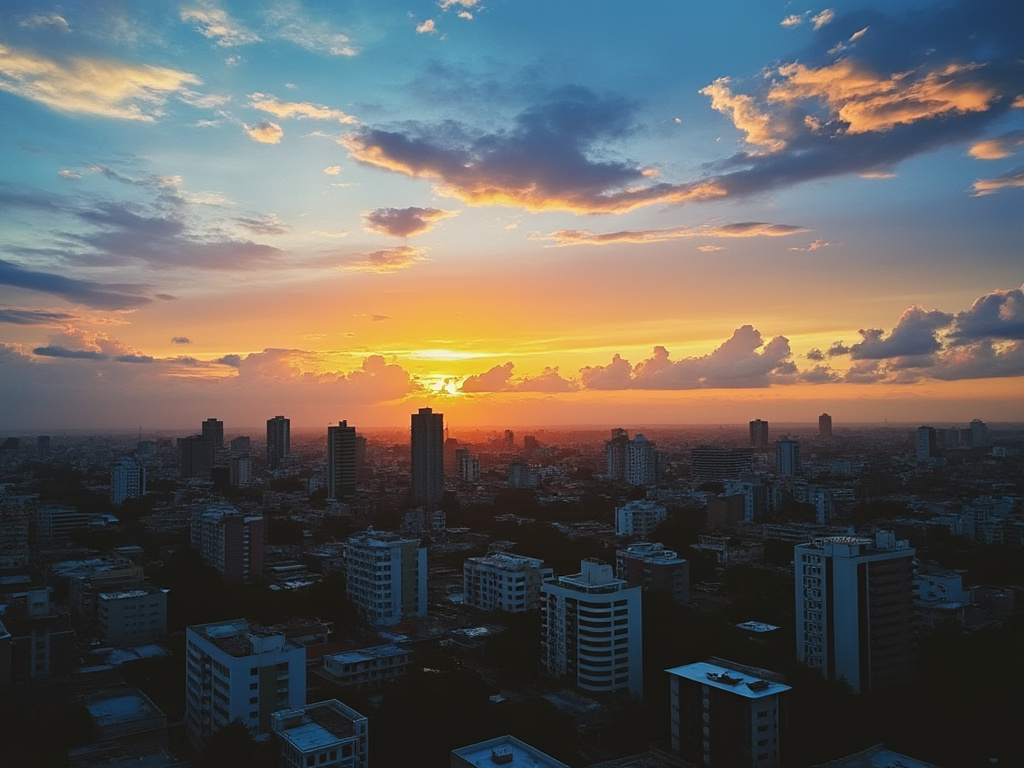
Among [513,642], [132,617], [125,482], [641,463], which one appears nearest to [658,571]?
[513,642]

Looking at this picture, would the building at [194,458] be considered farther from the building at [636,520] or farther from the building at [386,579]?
the building at [386,579]

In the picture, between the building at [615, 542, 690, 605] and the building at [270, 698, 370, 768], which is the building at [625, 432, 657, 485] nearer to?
the building at [615, 542, 690, 605]

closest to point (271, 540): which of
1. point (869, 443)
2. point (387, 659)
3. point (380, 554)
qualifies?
point (380, 554)

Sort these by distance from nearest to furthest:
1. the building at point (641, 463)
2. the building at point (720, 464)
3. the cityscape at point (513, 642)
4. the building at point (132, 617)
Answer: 1. the cityscape at point (513, 642)
2. the building at point (132, 617)
3. the building at point (641, 463)
4. the building at point (720, 464)

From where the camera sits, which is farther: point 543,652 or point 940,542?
point 940,542

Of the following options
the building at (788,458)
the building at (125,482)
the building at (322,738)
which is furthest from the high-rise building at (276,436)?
the building at (322,738)

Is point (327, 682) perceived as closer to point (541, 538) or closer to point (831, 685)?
point (831, 685)
